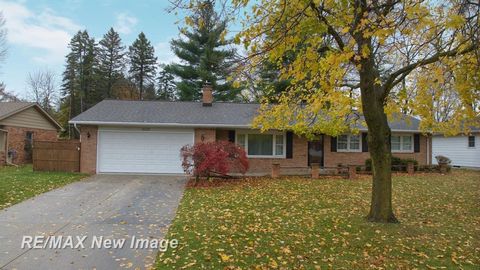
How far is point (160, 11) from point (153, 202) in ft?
19.3

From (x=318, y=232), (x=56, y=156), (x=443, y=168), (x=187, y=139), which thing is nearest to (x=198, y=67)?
(x=187, y=139)

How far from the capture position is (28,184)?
12.0 meters

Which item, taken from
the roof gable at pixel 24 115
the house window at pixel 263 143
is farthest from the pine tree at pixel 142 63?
the house window at pixel 263 143

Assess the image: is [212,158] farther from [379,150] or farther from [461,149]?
[461,149]

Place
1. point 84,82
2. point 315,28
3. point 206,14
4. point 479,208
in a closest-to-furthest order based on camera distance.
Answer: point 206,14 → point 315,28 → point 479,208 → point 84,82

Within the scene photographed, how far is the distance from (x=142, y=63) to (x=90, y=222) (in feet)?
126

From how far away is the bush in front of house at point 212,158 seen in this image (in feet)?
42.1

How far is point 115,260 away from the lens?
5086mm

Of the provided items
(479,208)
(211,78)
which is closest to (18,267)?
(479,208)

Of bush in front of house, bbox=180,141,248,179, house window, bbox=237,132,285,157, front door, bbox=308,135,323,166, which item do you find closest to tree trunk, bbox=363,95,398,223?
bush in front of house, bbox=180,141,248,179

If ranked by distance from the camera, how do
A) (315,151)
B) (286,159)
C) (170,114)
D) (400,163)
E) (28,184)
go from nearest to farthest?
(28,184) < (170,114) < (286,159) < (400,163) < (315,151)

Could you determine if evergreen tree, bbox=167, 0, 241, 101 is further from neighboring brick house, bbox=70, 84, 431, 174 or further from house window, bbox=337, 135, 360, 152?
house window, bbox=337, 135, 360, 152

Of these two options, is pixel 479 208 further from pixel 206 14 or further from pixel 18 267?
pixel 18 267

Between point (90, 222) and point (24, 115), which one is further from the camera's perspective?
point (24, 115)
